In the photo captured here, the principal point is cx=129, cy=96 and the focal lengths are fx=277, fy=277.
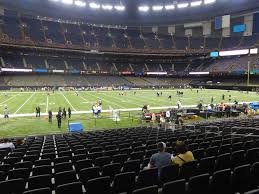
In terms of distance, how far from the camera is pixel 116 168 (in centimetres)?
652

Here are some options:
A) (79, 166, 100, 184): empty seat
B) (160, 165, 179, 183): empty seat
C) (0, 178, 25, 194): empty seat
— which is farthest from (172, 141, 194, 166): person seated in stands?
(0, 178, 25, 194): empty seat

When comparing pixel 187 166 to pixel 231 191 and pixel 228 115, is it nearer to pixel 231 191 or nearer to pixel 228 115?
pixel 231 191

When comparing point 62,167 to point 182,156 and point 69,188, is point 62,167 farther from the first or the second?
point 182,156

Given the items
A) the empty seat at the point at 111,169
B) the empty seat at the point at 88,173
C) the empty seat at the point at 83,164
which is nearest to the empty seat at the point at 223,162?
the empty seat at the point at 111,169

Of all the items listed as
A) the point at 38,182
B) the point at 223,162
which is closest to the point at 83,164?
the point at 38,182

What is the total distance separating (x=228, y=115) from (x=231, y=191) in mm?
24177

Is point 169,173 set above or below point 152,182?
above

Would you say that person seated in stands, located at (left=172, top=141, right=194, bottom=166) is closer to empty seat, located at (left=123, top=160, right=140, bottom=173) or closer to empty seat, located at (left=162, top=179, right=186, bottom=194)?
empty seat, located at (left=123, top=160, right=140, bottom=173)

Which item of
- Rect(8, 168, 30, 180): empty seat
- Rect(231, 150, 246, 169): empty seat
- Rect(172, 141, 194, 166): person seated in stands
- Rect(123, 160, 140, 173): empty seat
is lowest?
Rect(8, 168, 30, 180): empty seat

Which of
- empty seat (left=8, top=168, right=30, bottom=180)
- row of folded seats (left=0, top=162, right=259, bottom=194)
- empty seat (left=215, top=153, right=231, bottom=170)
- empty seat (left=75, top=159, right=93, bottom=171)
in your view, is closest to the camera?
row of folded seats (left=0, top=162, right=259, bottom=194)

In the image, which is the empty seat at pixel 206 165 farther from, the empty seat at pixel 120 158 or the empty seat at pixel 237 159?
the empty seat at pixel 120 158

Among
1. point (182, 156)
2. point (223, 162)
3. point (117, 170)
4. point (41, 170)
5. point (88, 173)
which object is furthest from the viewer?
point (41, 170)

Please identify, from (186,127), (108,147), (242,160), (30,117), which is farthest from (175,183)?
(30,117)

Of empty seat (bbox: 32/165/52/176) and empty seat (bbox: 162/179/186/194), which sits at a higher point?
empty seat (bbox: 162/179/186/194)
